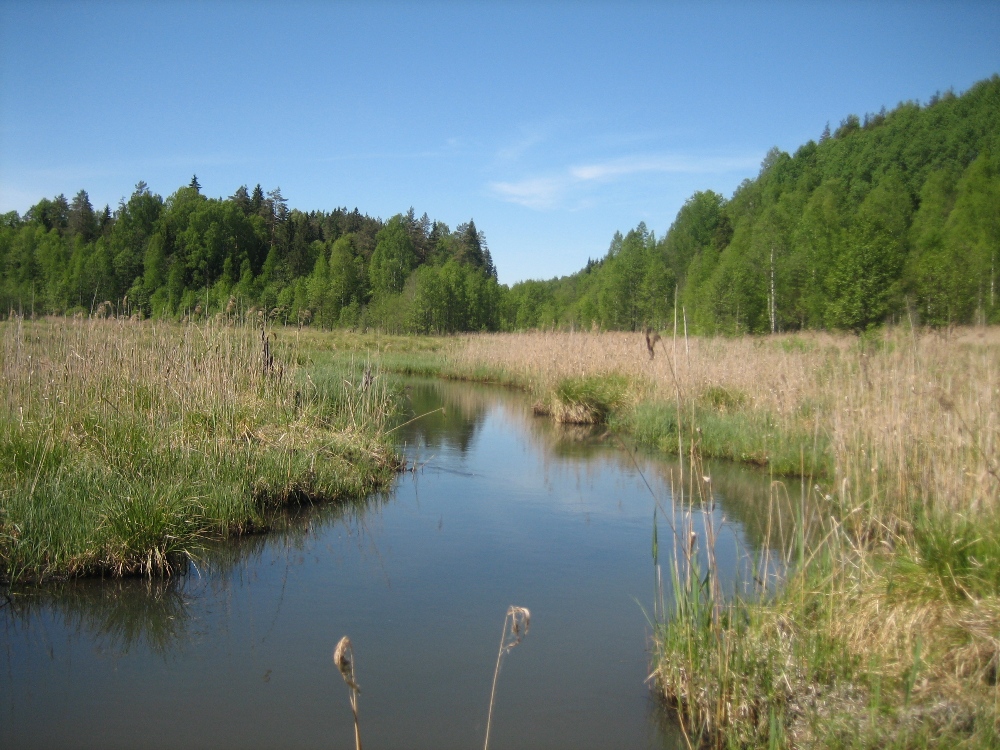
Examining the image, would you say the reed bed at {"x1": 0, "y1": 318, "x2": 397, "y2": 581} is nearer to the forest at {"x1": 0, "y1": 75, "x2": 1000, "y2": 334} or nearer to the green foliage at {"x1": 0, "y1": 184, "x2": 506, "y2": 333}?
the forest at {"x1": 0, "y1": 75, "x2": 1000, "y2": 334}

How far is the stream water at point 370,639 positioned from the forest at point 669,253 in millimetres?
12209

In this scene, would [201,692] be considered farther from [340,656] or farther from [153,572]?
[340,656]

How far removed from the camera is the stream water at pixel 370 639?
107 inches

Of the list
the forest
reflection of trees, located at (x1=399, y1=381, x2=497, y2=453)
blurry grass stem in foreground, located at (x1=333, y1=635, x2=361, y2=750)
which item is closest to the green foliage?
the forest

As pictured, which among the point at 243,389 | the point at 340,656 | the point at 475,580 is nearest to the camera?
the point at 340,656

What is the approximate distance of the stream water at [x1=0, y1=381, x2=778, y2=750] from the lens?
8.91ft

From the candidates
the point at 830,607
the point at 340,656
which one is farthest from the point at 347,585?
the point at 340,656

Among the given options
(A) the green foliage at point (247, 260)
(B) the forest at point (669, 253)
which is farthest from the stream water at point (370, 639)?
(A) the green foliage at point (247, 260)

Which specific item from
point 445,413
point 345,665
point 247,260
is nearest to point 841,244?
point 445,413

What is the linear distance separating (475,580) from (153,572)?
6.12 feet

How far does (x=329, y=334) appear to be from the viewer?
930 inches

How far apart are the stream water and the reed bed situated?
232mm

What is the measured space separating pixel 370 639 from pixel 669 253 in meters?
43.7

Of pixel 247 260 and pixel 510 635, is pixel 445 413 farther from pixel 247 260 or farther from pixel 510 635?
pixel 247 260
